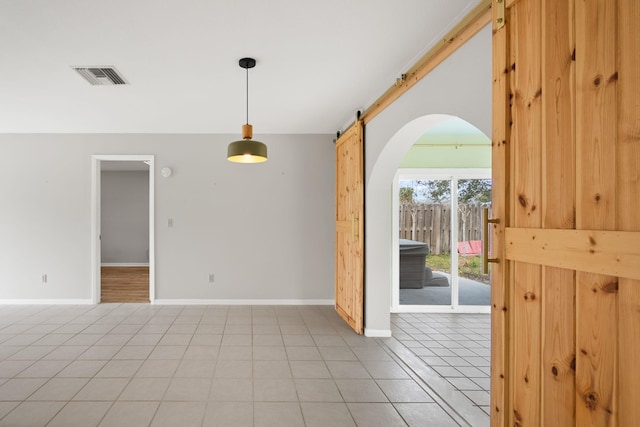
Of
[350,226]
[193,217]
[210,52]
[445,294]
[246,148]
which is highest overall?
[210,52]

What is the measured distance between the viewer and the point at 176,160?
5.41 metres

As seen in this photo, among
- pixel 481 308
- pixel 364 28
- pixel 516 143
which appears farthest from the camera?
pixel 481 308

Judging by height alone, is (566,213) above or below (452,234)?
above

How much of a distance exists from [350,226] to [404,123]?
1779mm

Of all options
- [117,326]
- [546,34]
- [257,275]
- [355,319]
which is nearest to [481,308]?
[355,319]

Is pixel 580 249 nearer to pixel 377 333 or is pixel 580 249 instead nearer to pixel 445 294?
pixel 377 333

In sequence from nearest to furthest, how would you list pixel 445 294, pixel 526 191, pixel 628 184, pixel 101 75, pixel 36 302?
pixel 628 184 < pixel 526 191 < pixel 101 75 < pixel 445 294 < pixel 36 302

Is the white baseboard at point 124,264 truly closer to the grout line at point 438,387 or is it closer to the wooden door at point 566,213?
the grout line at point 438,387

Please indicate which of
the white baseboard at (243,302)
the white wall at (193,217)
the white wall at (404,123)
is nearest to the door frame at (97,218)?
the white wall at (193,217)

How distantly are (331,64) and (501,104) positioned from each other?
1745mm

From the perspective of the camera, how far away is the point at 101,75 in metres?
3.25

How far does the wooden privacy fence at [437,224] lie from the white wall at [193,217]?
116 centimetres

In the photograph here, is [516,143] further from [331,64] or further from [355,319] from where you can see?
[355,319]

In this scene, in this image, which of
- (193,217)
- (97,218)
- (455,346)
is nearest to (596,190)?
(455,346)
